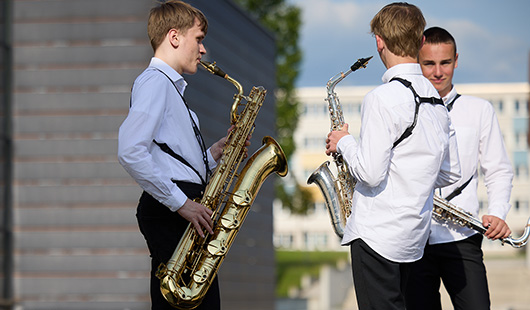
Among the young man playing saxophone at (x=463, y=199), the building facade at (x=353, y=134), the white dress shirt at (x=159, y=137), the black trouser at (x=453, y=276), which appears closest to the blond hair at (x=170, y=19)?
the white dress shirt at (x=159, y=137)

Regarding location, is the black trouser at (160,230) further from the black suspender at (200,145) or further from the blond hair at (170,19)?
the blond hair at (170,19)

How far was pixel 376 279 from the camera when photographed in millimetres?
2979

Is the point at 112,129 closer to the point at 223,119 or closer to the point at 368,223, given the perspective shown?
the point at 223,119

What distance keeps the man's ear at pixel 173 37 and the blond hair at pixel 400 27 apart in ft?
2.87

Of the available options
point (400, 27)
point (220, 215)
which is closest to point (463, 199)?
point (400, 27)

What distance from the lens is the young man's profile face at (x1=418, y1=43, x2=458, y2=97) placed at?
390cm

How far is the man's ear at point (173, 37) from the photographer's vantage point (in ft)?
10.9

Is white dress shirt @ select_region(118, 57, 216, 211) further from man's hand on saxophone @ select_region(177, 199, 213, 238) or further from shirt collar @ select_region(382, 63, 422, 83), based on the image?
shirt collar @ select_region(382, 63, 422, 83)

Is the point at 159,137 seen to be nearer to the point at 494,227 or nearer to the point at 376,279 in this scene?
the point at 376,279

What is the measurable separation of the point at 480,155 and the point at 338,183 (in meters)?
0.84

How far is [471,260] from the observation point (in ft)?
12.1

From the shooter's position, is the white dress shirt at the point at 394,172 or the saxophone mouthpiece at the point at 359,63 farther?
the saxophone mouthpiece at the point at 359,63

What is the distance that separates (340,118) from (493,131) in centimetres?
83

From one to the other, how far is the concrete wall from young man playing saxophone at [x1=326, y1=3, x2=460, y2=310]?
4.11 m
